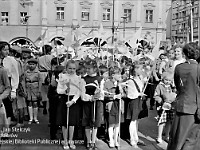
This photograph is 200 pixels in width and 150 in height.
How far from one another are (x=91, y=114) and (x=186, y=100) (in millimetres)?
1800

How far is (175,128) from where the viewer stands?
190 inches

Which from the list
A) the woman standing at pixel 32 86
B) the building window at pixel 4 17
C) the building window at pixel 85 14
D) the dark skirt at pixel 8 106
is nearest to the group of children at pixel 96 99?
the dark skirt at pixel 8 106

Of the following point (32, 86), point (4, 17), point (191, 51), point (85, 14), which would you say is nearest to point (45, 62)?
point (32, 86)

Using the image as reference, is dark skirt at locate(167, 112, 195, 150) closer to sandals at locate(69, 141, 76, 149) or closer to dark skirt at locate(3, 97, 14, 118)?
sandals at locate(69, 141, 76, 149)

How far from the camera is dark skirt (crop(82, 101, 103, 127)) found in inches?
230

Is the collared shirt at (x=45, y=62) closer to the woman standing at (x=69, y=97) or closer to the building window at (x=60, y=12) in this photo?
the woman standing at (x=69, y=97)

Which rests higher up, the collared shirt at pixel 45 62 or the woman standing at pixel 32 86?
the collared shirt at pixel 45 62

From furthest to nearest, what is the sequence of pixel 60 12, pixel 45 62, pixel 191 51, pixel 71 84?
pixel 60 12 < pixel 45 62 < pixel 71 84 < pixel 191 51

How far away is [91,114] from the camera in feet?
19.2

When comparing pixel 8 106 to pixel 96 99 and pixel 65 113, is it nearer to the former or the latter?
pixel 65 113

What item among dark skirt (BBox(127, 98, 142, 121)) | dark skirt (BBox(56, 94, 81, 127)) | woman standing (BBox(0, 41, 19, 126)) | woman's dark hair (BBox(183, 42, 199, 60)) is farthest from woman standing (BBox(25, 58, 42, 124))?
woman's dark hair (BBox(183, 42, 199, 60))

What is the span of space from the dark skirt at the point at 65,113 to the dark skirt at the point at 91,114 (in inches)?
5.4

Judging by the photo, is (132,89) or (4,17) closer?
(132,89)

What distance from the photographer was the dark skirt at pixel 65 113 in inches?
233
